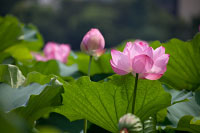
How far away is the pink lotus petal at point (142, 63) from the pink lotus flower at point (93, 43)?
16 cm

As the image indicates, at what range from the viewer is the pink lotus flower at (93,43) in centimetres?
68

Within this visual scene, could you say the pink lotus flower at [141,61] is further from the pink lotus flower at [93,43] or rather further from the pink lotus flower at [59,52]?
the pink lotus flower at [59,52]

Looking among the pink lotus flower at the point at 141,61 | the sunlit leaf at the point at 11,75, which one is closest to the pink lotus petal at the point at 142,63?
the pink lotus flower at the point at 141,61

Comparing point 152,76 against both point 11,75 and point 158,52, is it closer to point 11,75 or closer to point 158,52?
point 158,52

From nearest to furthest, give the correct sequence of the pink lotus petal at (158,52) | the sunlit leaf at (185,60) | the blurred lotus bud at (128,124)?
the blurred lotus bud at (128,124) → the pink lotus petal at (158,52) → the sunlit leaf at (185,60)

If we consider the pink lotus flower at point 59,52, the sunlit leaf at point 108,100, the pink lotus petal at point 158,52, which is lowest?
the pink lotus flower at point 59,52

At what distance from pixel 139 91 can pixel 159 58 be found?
68 mm

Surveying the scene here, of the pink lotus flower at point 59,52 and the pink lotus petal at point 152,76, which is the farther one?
the pink lotus flower at point 59,52

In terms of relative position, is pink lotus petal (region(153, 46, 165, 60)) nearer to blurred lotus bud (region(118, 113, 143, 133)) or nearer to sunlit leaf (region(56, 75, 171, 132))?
sunlit leaf (region(56, 75, 171, 132))

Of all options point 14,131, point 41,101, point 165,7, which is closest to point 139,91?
point 41,101

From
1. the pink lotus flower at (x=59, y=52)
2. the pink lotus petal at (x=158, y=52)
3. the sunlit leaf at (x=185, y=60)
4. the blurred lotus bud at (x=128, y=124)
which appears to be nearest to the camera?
the blurred lotus bud at (x=128, y=124)

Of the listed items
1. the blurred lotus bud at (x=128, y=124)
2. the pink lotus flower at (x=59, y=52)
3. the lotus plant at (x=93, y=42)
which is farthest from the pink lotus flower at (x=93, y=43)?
the pink lotus flower at (x=59, y=52)

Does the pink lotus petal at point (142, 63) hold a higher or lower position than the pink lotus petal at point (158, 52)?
lower

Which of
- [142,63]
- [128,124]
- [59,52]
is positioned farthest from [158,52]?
[59,52]
